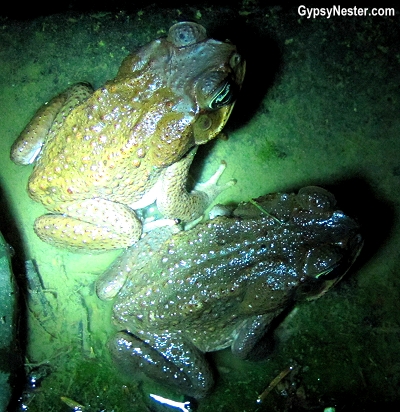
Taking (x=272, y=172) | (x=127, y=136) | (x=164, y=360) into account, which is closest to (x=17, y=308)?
(x=164, y=360)

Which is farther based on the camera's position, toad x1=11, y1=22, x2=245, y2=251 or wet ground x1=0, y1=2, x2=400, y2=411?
wet ground x1=0, y1=2, x2=400, y2=411

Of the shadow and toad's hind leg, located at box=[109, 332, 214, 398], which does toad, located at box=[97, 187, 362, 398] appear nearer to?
toad's hind leg, located at box=[109, 332, 214, 398]

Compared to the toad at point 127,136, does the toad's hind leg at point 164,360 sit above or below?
below

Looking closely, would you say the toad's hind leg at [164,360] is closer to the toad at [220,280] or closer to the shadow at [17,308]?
the toad at [220,280]

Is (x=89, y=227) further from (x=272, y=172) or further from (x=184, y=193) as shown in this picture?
(x=272, y=172)

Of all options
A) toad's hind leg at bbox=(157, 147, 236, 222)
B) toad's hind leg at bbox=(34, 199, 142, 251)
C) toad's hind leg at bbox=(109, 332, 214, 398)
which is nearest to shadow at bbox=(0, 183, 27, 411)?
toad's hind leg at bbox=(34, 199, 142, 251)

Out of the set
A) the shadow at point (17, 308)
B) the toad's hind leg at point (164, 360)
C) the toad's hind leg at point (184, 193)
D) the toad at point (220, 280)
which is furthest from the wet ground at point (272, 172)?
the toad at point (220, 280)
